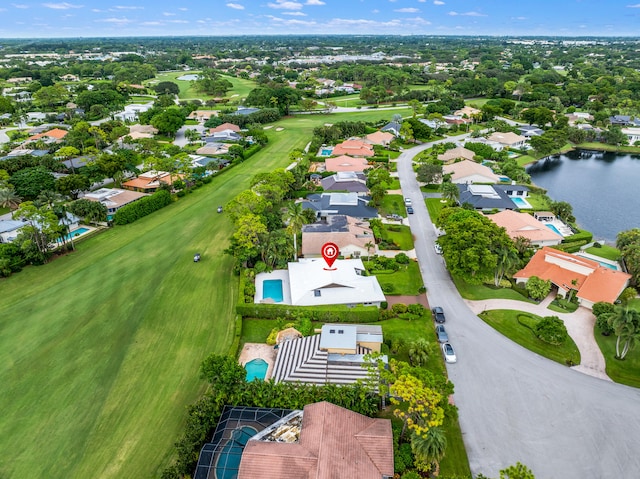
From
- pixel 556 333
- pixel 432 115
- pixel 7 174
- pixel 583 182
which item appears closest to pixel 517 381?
pixel 556 333

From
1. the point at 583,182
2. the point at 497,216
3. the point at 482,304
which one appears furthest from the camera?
the point at 583,182

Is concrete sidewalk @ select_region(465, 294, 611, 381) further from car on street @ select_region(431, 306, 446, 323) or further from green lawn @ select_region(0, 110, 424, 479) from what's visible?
green lawn @ select_region(0, 110, 424, 479)

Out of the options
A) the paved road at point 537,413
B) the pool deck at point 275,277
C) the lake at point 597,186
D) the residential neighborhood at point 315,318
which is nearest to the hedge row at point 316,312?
the residential neighborhood at point 315,318

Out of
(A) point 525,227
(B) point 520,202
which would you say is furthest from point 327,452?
(B) point 520,202

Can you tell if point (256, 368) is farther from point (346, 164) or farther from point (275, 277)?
point (346, 164)

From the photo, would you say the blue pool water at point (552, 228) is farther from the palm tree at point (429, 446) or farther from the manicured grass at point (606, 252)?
the palm tree at point (429, 446)

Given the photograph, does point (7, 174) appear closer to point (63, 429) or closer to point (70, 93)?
point (63, 429)
